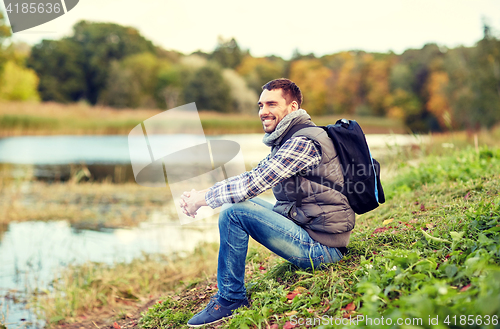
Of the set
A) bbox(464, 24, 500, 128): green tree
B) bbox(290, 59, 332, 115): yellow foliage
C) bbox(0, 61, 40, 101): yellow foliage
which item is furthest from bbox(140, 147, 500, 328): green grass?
bbox(290, 59, 332, 115): yellow foliage

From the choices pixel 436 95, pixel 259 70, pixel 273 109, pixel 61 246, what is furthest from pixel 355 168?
pixel 259 70

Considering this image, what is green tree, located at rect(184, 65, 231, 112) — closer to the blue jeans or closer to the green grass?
the green grass

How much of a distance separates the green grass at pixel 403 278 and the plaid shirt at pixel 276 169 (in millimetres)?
639

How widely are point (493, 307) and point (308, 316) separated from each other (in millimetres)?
1100

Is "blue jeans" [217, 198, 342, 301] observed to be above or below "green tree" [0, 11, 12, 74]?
below

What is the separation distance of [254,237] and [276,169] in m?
0.48

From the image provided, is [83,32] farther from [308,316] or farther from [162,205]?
[308,316]

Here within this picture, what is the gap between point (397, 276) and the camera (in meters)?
1.91

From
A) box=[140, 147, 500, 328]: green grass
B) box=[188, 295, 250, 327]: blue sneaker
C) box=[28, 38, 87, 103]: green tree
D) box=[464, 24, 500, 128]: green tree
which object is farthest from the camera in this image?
box=[28, 38, 87, 103]: green tree

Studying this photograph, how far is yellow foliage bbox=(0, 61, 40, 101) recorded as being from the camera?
32250mm

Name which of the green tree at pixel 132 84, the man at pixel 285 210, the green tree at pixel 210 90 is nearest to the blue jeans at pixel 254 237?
the man at pixel 285 210

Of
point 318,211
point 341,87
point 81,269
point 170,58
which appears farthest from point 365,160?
point 170,58

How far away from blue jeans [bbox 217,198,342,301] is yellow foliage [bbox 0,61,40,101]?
36.6m

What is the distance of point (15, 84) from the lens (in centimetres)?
3400
